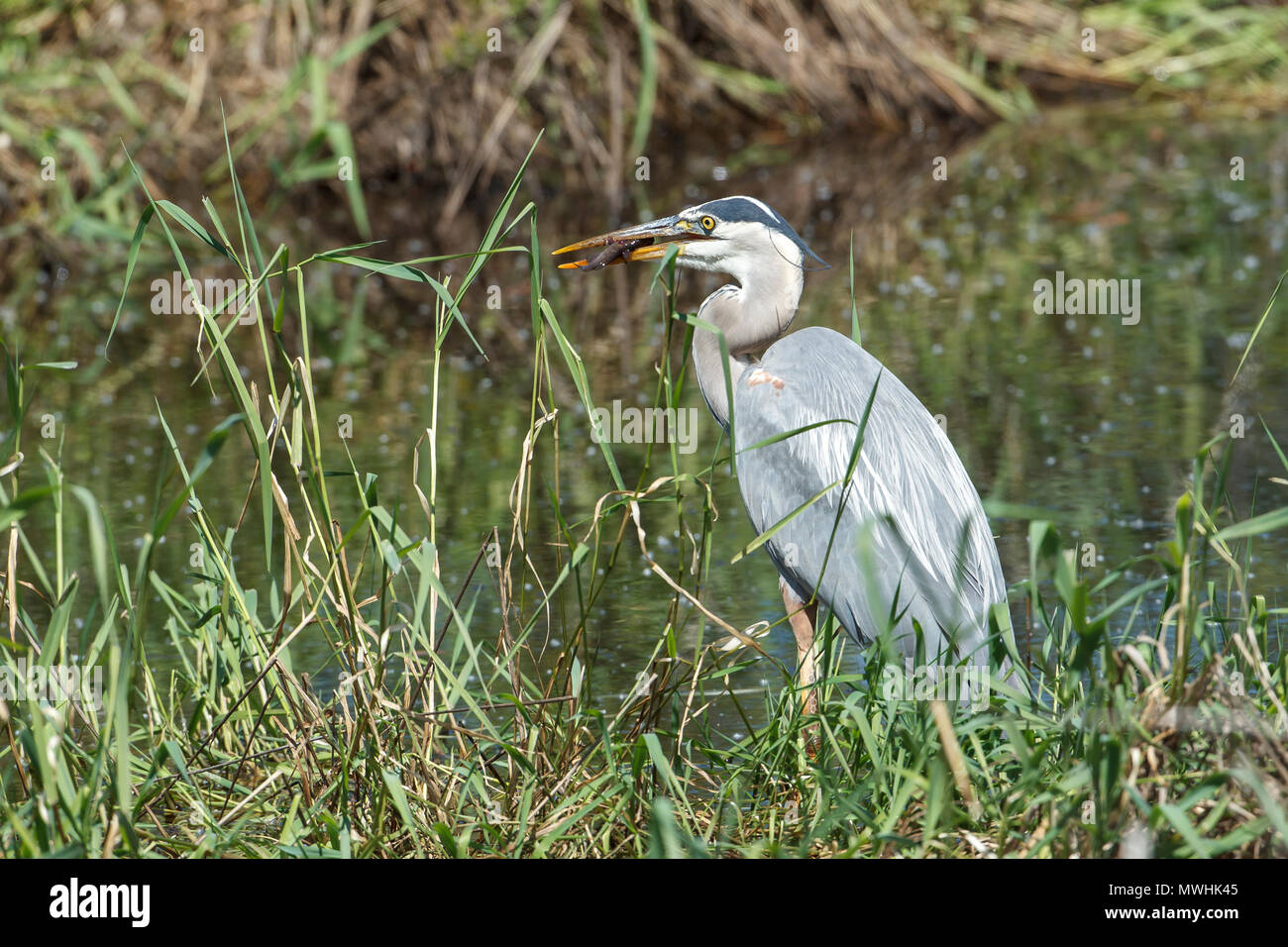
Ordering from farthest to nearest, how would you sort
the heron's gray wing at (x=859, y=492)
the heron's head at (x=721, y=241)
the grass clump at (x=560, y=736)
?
the heron's head at (x=721, y=241)
the heron's gray wing at (x=859, y=492)
the grass clump at (x=560, y=736)

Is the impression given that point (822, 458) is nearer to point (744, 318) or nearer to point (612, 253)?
point (744, 318)

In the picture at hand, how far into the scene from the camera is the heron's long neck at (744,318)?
4.44 metres

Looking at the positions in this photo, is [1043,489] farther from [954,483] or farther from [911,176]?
[911,176]

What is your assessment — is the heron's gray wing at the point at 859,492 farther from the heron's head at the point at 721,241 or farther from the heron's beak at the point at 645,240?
the heron's beak at the point at 645,240

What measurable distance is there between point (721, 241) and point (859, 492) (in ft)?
2.87

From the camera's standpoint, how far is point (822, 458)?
413 cm

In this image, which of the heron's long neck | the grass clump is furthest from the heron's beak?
the grass clump

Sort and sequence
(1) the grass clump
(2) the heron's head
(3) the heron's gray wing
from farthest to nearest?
(2) the heron's head, (3) the heron's gray wing, (1) the grass clump

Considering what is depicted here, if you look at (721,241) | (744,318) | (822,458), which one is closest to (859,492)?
(822,458)

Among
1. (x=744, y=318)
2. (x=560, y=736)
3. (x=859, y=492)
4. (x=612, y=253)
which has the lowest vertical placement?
(x=560, y=736)

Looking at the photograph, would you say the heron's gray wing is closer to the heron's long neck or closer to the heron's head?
the heron's long neck

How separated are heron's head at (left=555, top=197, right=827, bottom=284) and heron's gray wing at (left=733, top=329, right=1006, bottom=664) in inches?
9.5

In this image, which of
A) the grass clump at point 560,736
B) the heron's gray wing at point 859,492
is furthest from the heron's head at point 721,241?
the grass clump at point 560,736

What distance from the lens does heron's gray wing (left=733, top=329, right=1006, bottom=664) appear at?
Result: 12.8ft
